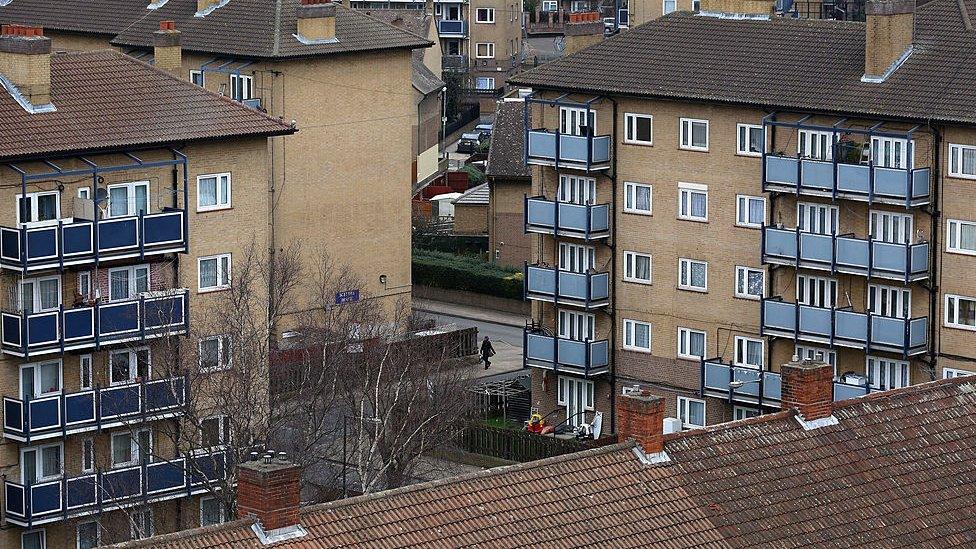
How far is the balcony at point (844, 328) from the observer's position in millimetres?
84812

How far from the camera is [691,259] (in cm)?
9150

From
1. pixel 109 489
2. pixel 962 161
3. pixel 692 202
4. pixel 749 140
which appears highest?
pixel 749 140

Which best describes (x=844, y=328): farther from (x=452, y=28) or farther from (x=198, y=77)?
(x=452, y=28)

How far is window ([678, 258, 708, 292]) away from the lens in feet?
300

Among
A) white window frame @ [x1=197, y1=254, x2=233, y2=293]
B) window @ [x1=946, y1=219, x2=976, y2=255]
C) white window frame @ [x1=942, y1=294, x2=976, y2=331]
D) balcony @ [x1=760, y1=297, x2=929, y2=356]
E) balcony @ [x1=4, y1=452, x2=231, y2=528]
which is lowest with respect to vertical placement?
balcony @ [x1=4, y1=452, x2=231, y2=528]

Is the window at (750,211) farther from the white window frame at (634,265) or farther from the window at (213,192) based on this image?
the window at (213,192)

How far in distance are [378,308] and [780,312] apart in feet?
63.5

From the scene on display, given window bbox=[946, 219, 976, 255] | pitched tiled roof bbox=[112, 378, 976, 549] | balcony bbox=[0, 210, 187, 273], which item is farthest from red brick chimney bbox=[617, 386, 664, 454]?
window bbox=[946, 219, 976, 255]

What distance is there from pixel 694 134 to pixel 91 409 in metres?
25.3

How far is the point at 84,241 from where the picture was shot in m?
76.1

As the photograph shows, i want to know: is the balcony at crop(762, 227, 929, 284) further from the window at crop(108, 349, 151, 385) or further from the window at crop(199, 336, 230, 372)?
the window at crop(108, 349, 151, 385)

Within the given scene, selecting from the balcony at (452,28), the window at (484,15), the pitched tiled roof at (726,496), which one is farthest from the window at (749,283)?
the window at (484,15)

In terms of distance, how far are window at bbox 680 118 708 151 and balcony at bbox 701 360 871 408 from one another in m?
7.58

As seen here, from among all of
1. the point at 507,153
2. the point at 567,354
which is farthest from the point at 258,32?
the point at 567,354
